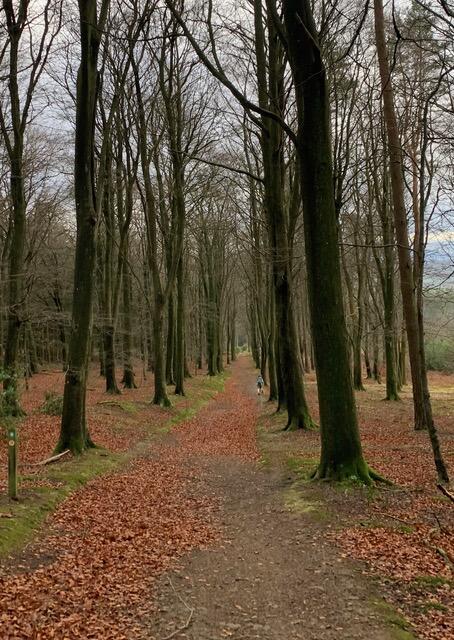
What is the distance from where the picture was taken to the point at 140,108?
63.8 feet

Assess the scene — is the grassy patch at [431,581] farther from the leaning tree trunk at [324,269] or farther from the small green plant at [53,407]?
the small green plant at [53,407]

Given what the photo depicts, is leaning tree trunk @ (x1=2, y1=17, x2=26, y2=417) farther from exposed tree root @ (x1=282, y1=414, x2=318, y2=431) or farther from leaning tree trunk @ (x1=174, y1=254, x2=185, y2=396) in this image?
leaning tree trunk @ (x1=174, y1=254, x2=185, y2=396)

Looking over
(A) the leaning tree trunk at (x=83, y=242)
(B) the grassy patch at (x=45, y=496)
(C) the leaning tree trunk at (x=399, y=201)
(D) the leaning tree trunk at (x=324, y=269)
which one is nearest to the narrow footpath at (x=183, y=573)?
(B) the grassy patch at (x=45, y=496)

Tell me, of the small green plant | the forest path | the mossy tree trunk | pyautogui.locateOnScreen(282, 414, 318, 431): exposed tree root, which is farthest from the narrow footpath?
the small green plant

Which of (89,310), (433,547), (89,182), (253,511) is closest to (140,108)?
(89,182)

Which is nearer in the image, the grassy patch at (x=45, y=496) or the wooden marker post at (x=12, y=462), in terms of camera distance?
the grassy patch at (x=45, y=496)

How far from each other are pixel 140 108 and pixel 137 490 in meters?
15.1

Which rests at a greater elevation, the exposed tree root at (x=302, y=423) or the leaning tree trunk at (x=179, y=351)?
the leaning tree trunk at (x=179, y=351)

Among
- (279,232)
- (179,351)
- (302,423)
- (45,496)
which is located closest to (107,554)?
(45,496)

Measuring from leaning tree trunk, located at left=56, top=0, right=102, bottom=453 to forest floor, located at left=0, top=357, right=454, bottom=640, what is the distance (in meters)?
0.89

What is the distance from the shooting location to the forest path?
418cm

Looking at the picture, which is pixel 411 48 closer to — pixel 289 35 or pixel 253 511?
pixel 289 35

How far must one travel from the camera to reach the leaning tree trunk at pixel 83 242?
1120 centimetres

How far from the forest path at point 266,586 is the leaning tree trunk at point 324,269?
4.13 feet
